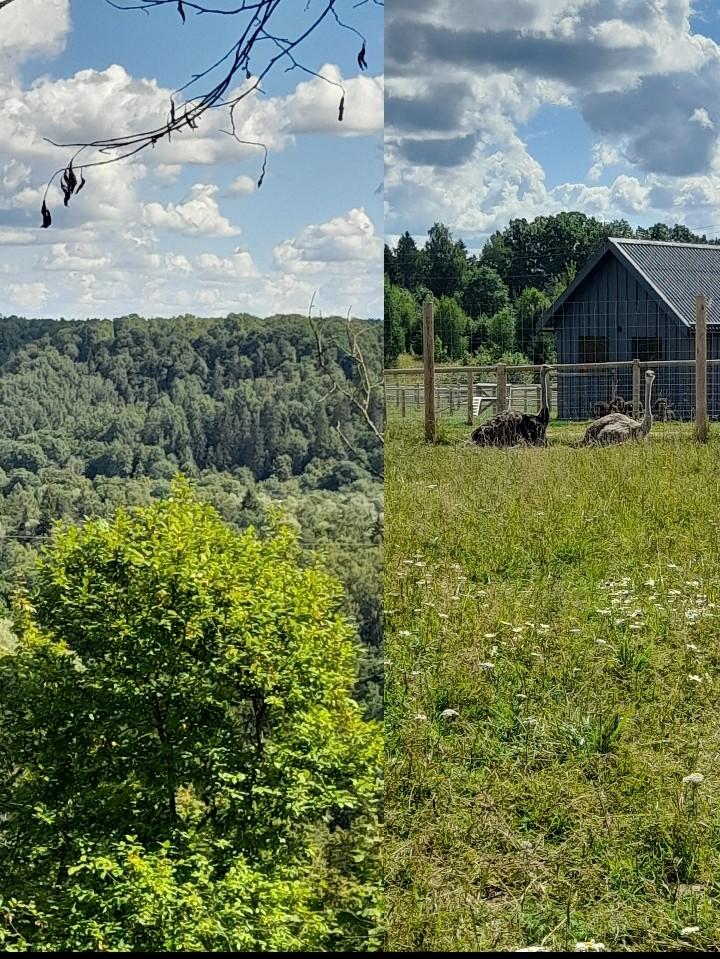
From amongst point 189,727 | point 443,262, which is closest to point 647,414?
point 443,262

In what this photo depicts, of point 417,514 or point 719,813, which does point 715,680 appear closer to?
point 719,813

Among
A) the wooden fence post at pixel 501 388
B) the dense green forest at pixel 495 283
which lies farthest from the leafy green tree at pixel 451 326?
the wooden fence post at pixel 501 388

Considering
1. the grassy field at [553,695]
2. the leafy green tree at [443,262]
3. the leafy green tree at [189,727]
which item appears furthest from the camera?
the leafy green tree at [189,727]

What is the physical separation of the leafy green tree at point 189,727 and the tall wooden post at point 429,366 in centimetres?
56

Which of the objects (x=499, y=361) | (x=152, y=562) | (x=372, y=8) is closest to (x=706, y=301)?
(x=499, y=361)

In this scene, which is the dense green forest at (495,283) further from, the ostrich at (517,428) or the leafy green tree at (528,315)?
the ostrich at (517,428)

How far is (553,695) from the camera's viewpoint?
7.72 feet

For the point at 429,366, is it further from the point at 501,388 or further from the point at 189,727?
the point at 189,727

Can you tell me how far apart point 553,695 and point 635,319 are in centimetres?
93

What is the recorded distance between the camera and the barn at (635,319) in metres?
2.58

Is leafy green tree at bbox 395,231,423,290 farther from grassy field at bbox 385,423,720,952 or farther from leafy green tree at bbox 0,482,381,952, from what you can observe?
leafy green tree at bbox 0,482,381,952

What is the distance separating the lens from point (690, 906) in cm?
204

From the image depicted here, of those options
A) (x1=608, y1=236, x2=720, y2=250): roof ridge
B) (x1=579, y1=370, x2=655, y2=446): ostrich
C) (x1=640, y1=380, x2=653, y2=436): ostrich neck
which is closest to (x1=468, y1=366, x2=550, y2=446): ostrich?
(x1=579, y1=370, x2=655, y2=446): ostrich

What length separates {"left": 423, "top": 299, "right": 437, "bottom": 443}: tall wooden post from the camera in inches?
101
